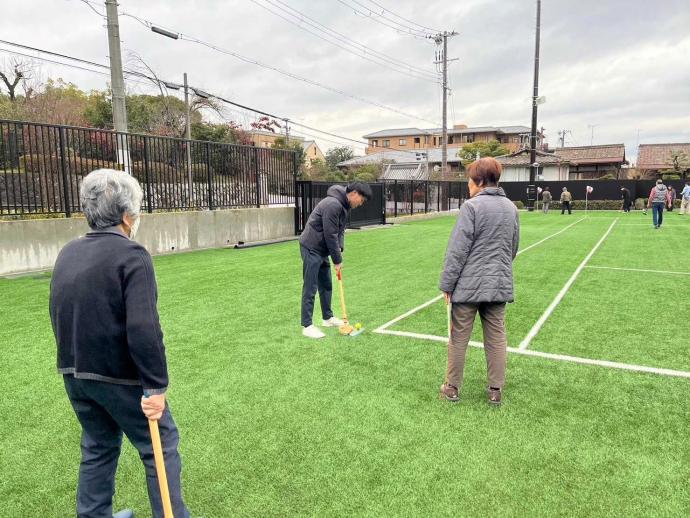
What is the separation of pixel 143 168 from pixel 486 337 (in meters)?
10.6

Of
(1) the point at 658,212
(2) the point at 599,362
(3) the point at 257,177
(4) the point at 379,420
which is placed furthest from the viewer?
(1) the point at 658,212

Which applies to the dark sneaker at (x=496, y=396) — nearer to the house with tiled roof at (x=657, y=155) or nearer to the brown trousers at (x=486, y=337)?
the brown trousers at (x=486, y=337)

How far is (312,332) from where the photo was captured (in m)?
5.34

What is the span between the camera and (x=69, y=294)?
186 cm

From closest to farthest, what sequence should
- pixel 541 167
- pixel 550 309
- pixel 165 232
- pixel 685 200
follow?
pixel 550 309
pixel 165 232
pixel 685 200
pixel 541 167

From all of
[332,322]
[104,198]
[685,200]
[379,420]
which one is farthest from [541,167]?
[104,198]

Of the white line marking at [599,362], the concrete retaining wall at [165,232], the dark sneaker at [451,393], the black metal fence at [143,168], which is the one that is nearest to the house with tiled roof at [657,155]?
the black metal fence at [143,168]

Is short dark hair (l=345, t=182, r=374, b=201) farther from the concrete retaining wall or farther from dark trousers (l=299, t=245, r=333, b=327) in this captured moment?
the concrete retaining wall

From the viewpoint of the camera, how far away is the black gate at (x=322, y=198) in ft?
52.7

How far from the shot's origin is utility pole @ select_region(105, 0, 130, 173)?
1129 cm

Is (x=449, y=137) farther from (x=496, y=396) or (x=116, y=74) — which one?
(x=496, y=396)

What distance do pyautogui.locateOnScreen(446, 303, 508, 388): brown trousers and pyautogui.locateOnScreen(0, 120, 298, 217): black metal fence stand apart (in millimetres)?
9307

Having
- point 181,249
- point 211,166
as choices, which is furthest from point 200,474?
point 211,166

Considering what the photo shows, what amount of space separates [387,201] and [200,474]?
20.9 meters
